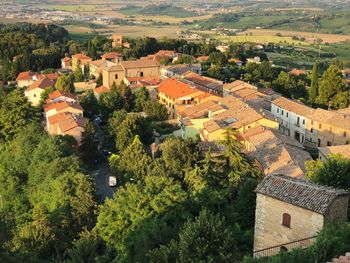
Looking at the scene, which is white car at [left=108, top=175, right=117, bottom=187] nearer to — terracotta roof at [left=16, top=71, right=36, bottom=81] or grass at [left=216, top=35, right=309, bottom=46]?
terracotta roof at [left=16, top=71, right=36, bottom=81]

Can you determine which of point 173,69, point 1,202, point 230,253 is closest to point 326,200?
point 230,253

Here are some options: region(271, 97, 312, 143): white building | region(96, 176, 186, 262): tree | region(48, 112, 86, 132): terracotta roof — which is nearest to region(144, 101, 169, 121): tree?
region(48, 112, 86, 132): terracotta roof

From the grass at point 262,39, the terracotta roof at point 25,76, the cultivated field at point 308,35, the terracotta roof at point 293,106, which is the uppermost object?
the terracotta roof at point 293,106

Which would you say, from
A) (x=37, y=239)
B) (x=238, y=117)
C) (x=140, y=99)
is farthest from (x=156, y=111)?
(x=37, y=239)

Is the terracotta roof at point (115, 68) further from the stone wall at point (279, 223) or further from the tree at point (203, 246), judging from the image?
the tree at point (203, 246)

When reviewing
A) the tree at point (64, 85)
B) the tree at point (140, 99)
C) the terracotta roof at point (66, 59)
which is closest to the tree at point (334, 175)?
the tree at point (140, 99)

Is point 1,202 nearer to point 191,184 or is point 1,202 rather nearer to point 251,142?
point 191,184
